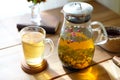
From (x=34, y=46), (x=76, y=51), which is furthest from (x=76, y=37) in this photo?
(x=34, y=46)

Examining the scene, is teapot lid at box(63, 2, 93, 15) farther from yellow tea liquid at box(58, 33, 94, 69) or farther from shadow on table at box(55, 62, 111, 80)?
shadow on table at box(55, 62, 111, 80)

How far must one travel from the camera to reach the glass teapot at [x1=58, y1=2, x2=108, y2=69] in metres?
0.92

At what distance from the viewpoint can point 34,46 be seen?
941 mm

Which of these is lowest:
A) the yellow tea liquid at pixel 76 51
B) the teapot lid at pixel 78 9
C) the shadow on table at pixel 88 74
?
the shadow on table at pixel 88 74

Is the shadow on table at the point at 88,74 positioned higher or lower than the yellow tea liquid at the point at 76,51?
lower

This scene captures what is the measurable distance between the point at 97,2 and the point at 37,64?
0.69 metres

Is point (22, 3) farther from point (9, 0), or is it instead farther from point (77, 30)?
point (77, 30)

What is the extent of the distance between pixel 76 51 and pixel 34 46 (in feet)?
0.49

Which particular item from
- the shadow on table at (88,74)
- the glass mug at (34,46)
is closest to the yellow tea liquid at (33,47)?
the glass mug at (34,46)

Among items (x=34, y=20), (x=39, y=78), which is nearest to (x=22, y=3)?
(x=34, y=20)

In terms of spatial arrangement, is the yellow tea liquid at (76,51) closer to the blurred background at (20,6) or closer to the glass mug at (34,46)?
the glass mug at (34,46)

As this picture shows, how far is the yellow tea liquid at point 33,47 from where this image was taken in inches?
37.2

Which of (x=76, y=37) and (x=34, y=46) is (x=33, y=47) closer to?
(x=34, y=46)

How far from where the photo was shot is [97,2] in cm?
153
